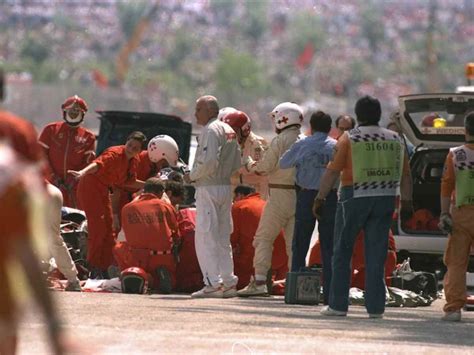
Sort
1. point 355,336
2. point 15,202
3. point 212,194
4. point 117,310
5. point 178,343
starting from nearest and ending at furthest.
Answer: point 15,202 → point 178,343 → point 355,336 → point 117,310 → point 212,194

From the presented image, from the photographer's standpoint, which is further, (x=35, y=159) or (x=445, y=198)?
(x=445, y=198)

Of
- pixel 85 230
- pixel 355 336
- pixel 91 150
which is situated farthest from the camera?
pixel 91 150

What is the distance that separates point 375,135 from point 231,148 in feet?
8.23

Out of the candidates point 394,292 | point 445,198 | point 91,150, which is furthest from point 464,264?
point 91,150

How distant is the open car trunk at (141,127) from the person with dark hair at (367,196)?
272 inches

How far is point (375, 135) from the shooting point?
15977 mm

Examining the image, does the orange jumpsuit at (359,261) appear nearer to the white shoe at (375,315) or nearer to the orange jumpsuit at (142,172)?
the white shoe at (375,315)

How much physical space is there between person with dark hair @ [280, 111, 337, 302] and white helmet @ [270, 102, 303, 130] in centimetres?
84

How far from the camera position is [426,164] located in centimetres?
2153

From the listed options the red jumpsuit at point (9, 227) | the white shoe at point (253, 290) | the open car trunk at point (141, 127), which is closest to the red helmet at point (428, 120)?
the open car trunk at point (141, 127)

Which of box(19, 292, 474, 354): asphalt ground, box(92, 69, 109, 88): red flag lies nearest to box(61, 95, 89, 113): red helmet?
box(19, 292, 474, 354): asphalt ground

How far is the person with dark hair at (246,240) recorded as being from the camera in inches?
755

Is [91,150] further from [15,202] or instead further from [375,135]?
[15,202]

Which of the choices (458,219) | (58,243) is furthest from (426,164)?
(458,219)
